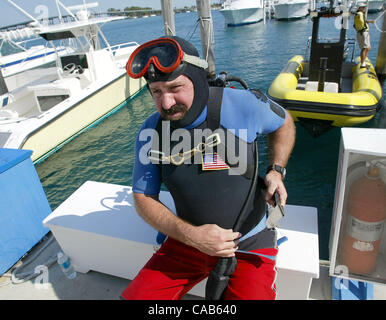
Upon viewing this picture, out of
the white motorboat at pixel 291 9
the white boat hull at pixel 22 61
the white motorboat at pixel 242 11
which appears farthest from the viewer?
the white motorboat at pixel 242 11

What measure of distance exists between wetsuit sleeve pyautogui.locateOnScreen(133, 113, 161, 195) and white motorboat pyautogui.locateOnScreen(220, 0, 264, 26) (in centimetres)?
3579

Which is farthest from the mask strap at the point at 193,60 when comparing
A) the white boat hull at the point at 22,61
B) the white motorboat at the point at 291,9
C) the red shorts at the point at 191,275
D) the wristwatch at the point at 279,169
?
the white motorboat at the point at 291,9

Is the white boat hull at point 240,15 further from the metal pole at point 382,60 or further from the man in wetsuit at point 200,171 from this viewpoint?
the man in wetsuit at point 200,171

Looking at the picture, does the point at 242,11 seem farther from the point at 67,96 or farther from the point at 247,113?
the point at 247,113

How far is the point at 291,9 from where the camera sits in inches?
1271

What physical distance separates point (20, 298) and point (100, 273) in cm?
66

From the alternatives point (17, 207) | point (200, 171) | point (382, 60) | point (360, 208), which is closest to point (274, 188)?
point (200, 171)

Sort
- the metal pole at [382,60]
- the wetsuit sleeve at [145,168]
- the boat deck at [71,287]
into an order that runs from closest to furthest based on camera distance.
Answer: the wetsuit sleeve at [145,168]
the boat deck at [71,287]
the metal pole at [382,60]

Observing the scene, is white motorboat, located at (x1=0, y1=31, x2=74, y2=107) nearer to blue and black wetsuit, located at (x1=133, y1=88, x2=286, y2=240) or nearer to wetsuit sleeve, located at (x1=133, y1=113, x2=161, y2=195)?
wetsuit sleeve, located at (x1=133, y1=113, x2=161, y2=195)

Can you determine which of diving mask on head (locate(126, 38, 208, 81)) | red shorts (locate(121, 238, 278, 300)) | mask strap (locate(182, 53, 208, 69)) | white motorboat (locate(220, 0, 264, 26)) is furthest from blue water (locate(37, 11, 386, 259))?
white motorboat (locate(220, 0, 264, 26))

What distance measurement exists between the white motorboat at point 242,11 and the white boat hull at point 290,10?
2.35 meters

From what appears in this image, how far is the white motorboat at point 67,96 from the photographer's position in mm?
6555
